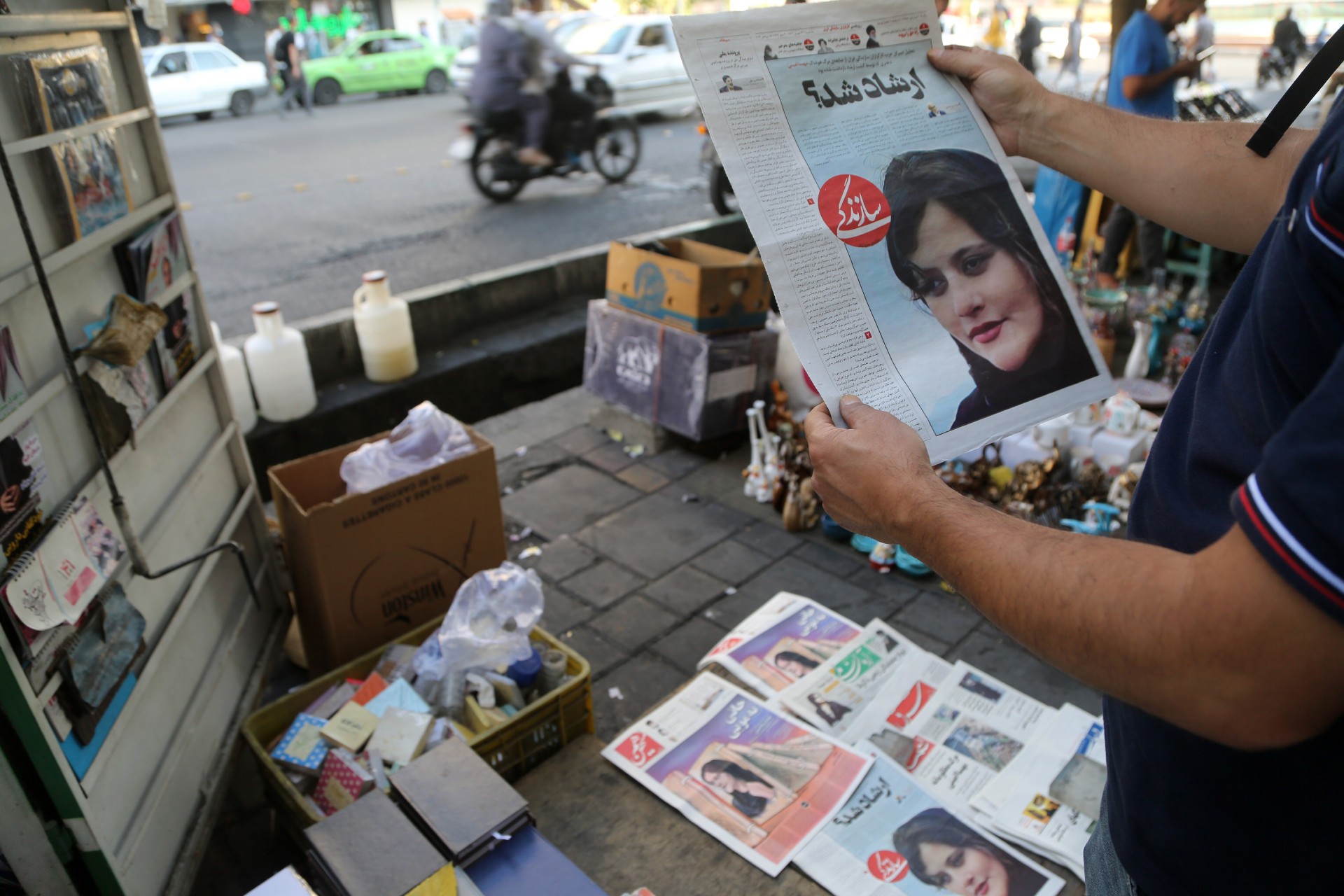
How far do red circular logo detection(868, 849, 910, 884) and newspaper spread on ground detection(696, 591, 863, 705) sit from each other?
445 millimetres

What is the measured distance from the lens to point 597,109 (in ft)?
27.1

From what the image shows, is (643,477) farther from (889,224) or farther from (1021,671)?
(889,224)

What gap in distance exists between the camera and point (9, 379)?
1450 millimetres

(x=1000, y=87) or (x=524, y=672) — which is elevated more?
(x=1000, y=87)

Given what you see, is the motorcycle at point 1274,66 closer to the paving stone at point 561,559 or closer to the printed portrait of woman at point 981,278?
the paving stone at point 561,559

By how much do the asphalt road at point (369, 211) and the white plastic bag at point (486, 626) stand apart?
352 centimetres

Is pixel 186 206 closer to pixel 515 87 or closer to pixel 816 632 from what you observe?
pixel 515 87

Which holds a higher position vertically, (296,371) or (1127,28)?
(1127,28)

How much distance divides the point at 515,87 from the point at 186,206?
9.84 feet

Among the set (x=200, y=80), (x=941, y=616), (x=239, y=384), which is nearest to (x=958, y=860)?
(x=941, y=616)

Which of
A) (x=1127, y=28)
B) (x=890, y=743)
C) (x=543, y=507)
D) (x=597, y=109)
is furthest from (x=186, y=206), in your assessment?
(x=890, y=743)

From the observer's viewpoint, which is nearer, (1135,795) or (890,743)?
(1135,795)

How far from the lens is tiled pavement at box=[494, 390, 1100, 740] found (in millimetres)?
2484

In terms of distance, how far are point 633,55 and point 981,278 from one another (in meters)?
10.8
